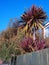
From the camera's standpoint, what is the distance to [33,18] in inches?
1200

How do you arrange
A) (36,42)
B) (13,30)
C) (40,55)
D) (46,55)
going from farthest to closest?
(13,30) < (36,42) < (40,55) < (46,55)

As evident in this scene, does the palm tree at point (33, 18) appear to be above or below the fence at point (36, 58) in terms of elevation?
above

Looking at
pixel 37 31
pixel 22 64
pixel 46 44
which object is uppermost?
pixel 37 31

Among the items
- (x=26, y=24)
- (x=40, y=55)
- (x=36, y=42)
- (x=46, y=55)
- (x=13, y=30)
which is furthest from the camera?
(x=13, y=30)

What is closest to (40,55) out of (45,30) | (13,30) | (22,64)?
(22,64)

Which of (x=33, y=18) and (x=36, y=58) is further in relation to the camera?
(x=33, y=18)

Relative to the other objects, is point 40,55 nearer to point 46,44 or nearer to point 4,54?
point 46,44

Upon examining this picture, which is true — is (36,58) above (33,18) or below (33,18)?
below

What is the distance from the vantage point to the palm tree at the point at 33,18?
3011 cm

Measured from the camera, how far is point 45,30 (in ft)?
86.2

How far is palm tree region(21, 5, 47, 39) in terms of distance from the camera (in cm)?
3011

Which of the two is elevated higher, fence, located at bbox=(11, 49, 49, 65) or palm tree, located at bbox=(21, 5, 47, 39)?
palm tree, located at bbox=(21, 5, 47, 39)

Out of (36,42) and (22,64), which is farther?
(36,42)

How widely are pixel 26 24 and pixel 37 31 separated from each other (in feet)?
7.56
